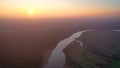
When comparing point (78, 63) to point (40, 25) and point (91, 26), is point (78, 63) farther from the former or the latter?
point (91, 26)

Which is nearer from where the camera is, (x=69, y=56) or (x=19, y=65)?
(x=19, y=65)

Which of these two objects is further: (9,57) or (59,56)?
(59,56)

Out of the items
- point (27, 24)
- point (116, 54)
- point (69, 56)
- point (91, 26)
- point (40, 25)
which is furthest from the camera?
point (91, 26)

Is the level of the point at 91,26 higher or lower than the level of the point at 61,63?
lower

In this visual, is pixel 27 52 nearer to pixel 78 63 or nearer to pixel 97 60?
pixel 78 63

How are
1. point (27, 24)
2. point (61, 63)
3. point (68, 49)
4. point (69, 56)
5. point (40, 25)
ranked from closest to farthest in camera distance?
point (61, 63)
point (69, 56)
point (68, 49)
point (27, 24)
point (40, 25)

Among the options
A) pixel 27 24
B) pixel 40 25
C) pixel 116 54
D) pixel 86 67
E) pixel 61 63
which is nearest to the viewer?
pixel 86 67

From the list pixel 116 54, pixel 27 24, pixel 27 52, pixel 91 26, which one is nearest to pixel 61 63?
pixel 27 52

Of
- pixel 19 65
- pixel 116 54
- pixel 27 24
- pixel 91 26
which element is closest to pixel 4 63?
pixel 19 65

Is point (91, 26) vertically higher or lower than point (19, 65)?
lower
